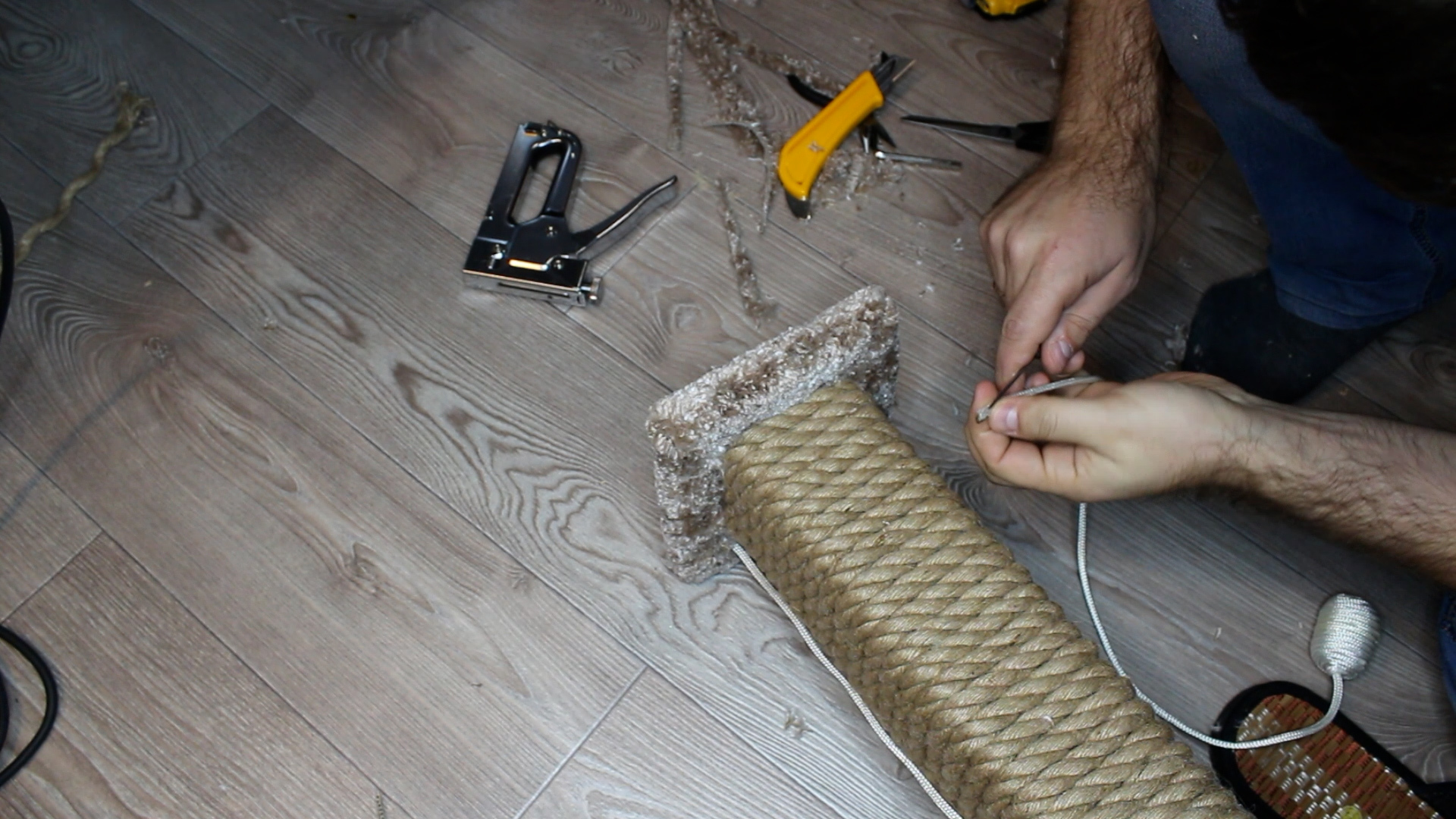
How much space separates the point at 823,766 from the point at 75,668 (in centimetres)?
76

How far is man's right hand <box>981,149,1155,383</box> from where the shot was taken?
851 mm

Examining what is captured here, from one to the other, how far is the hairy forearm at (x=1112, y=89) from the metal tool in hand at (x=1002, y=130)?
16 cm

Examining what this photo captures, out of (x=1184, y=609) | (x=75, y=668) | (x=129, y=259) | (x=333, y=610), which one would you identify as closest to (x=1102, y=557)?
(x=1184, y=609)

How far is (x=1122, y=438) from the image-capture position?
76cm

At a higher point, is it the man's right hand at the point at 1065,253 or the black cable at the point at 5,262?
the man's right hand at the point at 1065,253

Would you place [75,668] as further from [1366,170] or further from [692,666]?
[1366,170]

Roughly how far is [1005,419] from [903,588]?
0.53 ft

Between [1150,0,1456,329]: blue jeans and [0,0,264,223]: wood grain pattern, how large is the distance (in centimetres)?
114

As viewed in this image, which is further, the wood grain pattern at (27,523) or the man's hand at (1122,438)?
the wood grain pattern at (27,523)

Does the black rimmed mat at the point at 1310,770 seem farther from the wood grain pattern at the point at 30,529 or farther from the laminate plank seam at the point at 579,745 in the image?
the wood grain pattern at the point at 30,529

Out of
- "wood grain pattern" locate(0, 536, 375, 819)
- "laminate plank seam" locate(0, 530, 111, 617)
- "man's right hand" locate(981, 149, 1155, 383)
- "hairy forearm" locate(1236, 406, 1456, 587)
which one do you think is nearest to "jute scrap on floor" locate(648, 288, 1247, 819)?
"man's right hand" locate(981, 149, 1155, 383)

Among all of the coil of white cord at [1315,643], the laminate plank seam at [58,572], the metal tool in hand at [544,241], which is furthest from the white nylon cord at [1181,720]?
the laminate plank seam at [58,572]

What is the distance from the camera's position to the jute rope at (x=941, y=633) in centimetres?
72

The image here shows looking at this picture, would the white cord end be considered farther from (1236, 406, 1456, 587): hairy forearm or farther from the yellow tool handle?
the yellow tool handle
